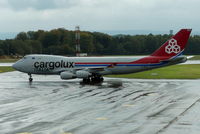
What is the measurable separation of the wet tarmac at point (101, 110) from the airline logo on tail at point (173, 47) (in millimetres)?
8967

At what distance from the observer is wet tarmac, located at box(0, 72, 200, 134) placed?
62.9 feet

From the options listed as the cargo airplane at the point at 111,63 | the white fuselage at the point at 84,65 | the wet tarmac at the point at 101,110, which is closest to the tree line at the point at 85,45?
the white fuselage at the point at 84,65

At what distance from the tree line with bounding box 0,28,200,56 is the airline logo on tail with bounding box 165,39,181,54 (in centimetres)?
10289

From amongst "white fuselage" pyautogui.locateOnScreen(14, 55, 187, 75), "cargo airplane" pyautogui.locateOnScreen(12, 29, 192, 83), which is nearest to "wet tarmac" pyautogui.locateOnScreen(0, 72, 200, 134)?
"cargo airplane" pyautogui.locateOnScreen(12, 29, 192, 83)

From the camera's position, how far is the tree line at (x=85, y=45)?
15525cm

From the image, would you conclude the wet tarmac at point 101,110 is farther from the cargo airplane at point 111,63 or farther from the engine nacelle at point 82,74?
the cargo airplane at point 111,63

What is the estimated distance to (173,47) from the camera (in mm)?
45188

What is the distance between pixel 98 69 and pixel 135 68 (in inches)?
186

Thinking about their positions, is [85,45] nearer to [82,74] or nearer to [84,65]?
[84,65]

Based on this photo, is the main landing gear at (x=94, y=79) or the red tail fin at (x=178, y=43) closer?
the red tail fin at (x=178, y=43)

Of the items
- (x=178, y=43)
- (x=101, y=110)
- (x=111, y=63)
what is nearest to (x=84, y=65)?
(x=111, y=63)

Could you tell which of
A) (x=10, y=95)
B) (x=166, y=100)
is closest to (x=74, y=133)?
(x=166, y=100)

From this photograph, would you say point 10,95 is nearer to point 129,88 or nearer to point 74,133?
point 129,88

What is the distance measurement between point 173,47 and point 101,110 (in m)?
23.2
